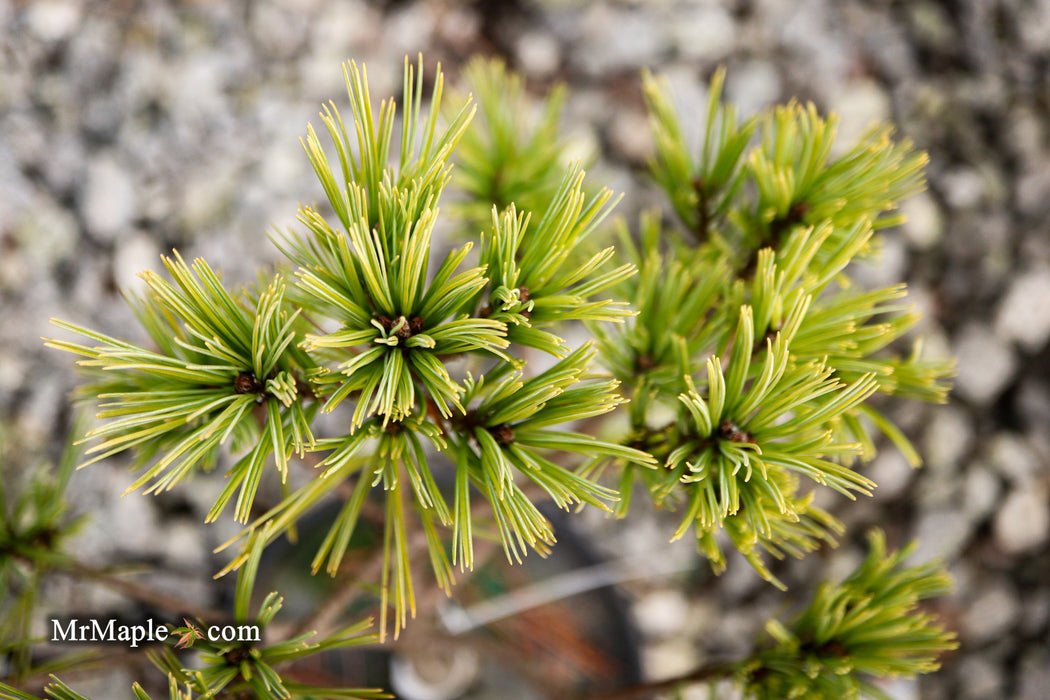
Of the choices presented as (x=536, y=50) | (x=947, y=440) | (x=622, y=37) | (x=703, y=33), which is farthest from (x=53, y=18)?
(x=947, y=440)

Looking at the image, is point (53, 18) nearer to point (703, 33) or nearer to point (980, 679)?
point (703, 33)

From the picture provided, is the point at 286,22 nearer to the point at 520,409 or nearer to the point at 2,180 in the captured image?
the point at 2,180

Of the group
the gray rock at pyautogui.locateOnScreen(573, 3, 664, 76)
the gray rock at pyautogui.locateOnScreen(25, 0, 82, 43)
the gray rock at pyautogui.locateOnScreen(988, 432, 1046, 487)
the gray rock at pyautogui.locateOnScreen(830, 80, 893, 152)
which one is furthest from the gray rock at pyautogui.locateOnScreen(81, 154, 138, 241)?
the gray rock at pyautogui.locateOnScreen(988, 432, 1046, 487)

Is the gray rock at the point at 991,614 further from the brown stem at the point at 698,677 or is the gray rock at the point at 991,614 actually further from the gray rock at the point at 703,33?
the gray rock at the point at 703,33

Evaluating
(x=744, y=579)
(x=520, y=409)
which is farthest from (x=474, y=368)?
(x=744, y=579)

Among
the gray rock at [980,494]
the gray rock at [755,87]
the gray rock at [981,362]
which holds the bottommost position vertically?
the gray rock at [980,494]

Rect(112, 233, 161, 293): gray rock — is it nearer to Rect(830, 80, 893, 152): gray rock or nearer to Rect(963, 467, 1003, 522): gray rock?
Rect(830, 80, 893, 152): gray rock

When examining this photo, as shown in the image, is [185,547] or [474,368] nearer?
[474,368]

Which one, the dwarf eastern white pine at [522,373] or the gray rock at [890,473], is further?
the gray rock at [890,473]

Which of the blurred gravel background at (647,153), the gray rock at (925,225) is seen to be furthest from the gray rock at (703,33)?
the gray rock at (925,225)
